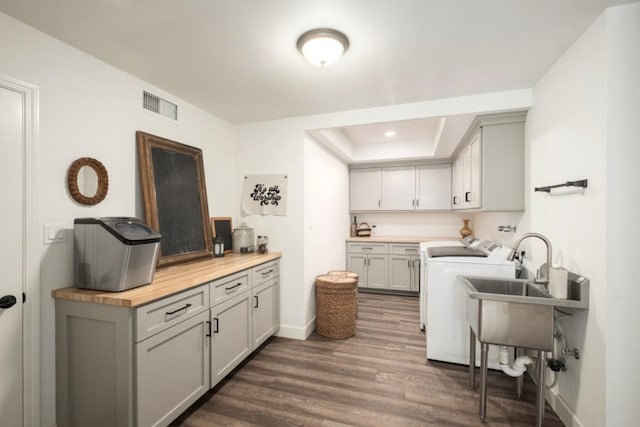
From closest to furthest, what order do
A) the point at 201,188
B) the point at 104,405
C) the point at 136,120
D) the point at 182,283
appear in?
1. the point at 104,405
2. the point at 182,283
3. the point at 136,120
4. the point at 201,188

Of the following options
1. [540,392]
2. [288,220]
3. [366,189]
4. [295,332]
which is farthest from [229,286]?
[366,189]

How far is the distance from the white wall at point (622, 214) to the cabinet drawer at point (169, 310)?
2.42 meters

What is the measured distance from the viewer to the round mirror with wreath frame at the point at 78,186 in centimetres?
180

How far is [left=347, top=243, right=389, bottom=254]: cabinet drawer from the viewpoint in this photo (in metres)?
4.87

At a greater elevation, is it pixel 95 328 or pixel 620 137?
pixel 620 137

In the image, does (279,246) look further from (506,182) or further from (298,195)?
(506,182)

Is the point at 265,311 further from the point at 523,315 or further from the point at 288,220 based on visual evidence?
the point at 523,315

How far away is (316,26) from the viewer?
64.7 inches

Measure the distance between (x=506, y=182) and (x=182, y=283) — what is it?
2.84 m

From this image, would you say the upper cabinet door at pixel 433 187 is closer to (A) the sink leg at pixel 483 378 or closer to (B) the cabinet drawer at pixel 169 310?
(A) the sink leg at pixel 483 378

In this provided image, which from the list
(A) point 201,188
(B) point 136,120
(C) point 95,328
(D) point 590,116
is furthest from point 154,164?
(D) point 590,116

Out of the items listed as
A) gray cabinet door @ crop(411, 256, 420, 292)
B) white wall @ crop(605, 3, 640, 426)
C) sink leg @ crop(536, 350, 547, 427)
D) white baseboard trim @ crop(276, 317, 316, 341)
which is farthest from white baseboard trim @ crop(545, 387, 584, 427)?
gray cabinet door @ crop(411, 256, 420, 292)

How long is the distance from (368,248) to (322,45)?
3730 mm

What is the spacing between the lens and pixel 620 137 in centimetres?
149
